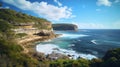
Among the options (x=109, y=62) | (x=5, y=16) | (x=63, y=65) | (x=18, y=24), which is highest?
(x=5, y=16)

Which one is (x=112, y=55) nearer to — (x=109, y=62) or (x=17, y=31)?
(x=109, y=62)

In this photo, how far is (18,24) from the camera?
72.4 meters

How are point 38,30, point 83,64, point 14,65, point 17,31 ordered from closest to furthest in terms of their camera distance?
point 14,65 < point 83,64 < point 17,31 < point 38,30

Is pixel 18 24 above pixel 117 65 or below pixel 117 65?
above

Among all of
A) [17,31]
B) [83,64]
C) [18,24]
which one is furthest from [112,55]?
[18,24]

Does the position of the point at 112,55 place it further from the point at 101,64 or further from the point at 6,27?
the point at 6,27

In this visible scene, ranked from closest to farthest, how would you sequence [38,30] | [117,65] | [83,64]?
[117,65], [83,64], [38,30]

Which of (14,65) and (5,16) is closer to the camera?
(14,65)

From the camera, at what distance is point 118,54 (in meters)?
19.1

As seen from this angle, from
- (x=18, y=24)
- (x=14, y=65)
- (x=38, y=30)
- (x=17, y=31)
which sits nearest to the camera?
(x=14, y=65)

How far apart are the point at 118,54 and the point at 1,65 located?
16563 mm

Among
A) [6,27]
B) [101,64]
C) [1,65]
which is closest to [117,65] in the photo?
[101,64]

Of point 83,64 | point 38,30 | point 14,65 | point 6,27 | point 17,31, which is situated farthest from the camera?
point 38,30

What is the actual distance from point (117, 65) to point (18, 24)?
210 feet
